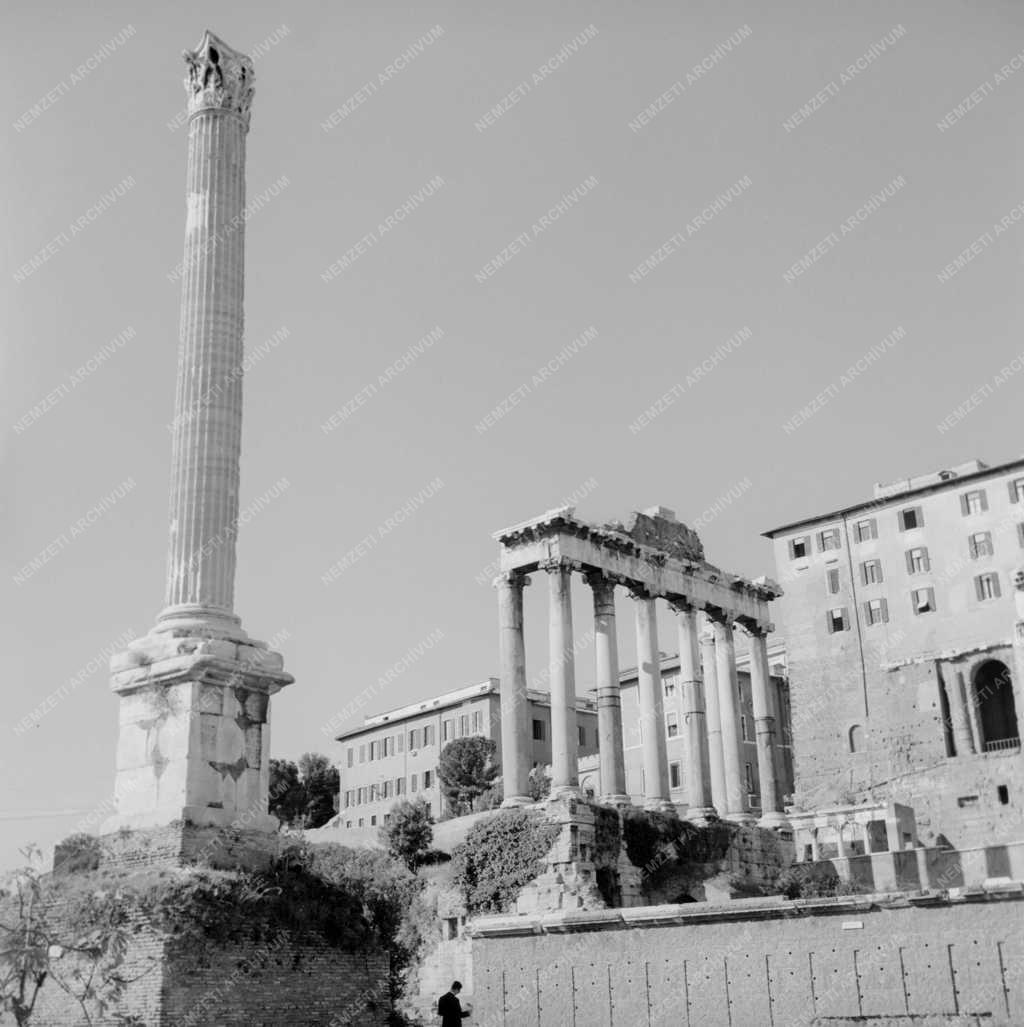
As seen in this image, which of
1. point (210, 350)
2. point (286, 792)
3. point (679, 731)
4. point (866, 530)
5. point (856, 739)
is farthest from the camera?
point (286, 792)

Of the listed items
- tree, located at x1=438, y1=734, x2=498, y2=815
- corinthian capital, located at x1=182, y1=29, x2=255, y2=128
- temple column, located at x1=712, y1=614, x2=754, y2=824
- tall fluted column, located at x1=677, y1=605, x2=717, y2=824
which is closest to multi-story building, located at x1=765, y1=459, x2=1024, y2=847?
temple column, located at x1=712, y1=614, x2=754, y2=824

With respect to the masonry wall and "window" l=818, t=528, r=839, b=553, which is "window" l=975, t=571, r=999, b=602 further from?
the masonry wall

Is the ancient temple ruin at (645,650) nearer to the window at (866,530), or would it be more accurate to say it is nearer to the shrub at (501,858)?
the shrub at (501,858)

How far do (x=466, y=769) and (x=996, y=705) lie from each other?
27.7 m

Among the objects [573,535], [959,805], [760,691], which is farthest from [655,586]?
[959,805]

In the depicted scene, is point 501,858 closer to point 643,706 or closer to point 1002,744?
point 643,706

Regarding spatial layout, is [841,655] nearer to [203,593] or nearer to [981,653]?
[981,653]

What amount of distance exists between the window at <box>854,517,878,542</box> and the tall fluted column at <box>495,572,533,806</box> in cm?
3134

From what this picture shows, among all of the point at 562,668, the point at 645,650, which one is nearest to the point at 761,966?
the point at 562,668

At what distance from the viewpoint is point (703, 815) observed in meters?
43.4

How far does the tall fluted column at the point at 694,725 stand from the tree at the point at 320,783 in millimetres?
46377

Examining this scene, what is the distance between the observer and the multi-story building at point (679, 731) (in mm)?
72062

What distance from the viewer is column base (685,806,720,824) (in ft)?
141

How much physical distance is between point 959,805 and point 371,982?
4630cm
